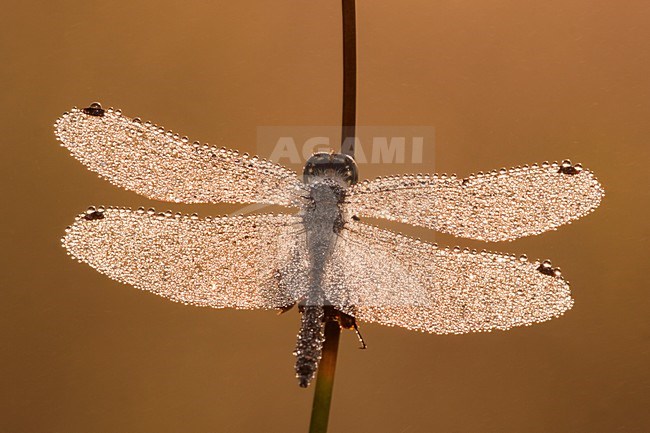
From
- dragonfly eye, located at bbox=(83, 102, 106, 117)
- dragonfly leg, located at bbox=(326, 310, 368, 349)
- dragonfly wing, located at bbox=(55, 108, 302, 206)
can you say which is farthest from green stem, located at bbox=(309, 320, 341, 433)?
dragonfly eye, located at bbox=(83, 102, 106, 117)

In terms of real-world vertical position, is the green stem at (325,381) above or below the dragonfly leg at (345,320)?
below

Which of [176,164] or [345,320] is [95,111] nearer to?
[176,164]

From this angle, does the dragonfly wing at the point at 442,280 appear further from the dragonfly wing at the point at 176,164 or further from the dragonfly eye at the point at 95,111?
the dragonfly eye at the point at 95,111

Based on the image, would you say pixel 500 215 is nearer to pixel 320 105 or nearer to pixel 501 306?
pixel 501 306

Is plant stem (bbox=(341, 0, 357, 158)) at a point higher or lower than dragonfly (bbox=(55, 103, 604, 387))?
higher

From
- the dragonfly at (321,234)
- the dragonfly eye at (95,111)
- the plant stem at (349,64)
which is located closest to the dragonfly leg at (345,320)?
the dragonfly at (321,234)

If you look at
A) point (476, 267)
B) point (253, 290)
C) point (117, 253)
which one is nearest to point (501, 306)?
point (476, 267)

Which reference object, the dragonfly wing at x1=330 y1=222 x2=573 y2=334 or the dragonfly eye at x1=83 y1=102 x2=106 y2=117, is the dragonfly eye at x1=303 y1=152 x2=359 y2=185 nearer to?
the dragonfly wing at x1=330 y1=222 x2=573 y2=334

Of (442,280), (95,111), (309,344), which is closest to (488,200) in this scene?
(442,280)
